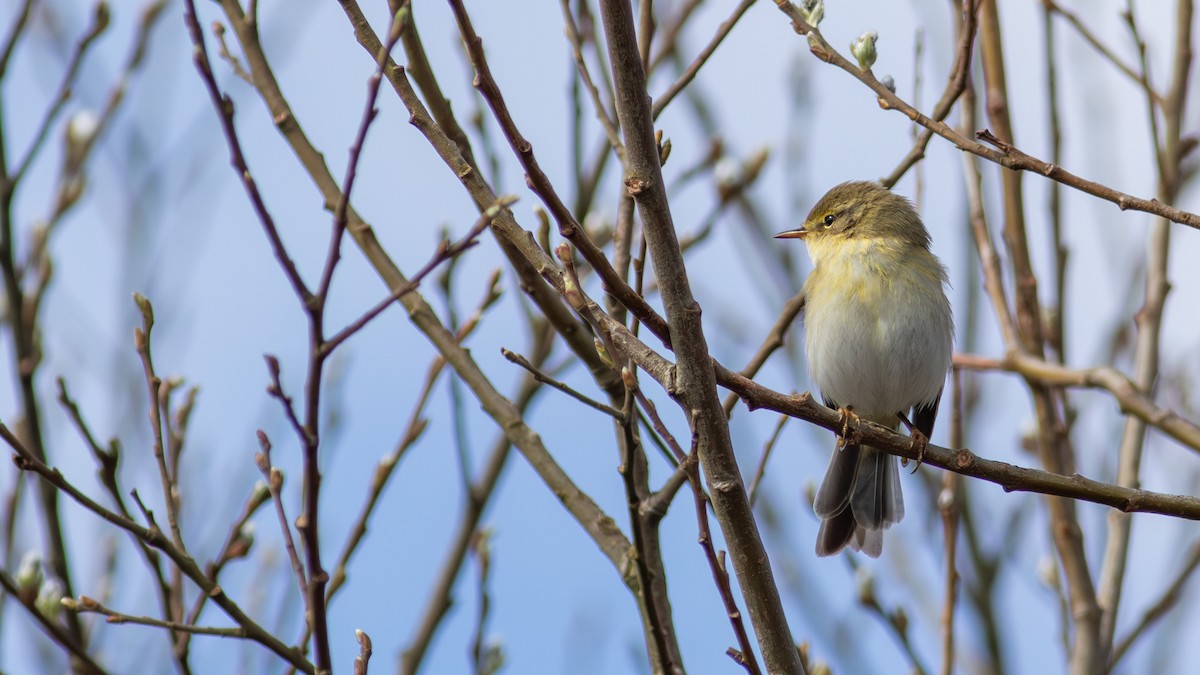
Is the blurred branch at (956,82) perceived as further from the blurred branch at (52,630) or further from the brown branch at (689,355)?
the blurred branch at (52,630)

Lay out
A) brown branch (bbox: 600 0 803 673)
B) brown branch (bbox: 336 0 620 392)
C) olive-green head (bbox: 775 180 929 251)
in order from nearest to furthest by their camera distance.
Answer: brown branch (bbox: 600 0 803 673)
brown branch (bbox: 336 0 620 392)
olive-green head (bbox: 775 180 929 251)

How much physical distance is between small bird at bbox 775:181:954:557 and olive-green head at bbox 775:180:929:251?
2 cm

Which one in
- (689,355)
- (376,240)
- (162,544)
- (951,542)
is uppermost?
(376,240)

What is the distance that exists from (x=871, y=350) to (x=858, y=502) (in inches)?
23.6

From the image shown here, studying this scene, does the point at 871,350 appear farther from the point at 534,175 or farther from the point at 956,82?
the point at 534,175

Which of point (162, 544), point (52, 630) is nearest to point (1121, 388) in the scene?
point (162, 544)

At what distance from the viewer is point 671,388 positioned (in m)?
2.28

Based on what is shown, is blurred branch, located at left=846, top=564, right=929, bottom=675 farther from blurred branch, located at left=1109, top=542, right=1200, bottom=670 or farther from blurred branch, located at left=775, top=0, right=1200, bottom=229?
blurred branch, located at left=775, top=0, right=1200, bottom=229

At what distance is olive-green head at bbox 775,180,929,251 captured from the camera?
5.09m

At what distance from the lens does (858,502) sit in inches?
178

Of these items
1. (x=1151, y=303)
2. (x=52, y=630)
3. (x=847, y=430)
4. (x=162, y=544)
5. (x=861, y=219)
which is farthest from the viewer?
(x=861, y=219)

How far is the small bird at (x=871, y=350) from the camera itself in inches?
179

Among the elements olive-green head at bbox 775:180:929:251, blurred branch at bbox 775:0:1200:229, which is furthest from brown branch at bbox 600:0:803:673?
olive-green head at bbox 775:180:929:251

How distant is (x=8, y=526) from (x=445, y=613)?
4.90ft
